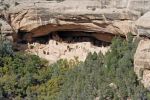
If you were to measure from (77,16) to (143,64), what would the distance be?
484 centimetres

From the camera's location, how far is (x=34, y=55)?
33.5m

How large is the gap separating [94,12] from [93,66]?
8.03 feet

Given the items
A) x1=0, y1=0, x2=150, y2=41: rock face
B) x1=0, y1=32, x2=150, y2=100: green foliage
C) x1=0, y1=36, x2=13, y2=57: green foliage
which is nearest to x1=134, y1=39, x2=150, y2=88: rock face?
x1=0, y1=32, x2=150, y2=100: green foliage

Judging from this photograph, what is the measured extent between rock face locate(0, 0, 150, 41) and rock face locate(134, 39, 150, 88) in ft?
4.09

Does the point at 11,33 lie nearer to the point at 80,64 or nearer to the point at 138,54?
the point at 80,64

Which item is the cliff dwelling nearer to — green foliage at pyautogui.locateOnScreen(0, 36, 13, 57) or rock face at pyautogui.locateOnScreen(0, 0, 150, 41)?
rock face at pyautogui.locateOnScreen(0, 0, 150, 41)

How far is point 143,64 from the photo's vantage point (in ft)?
94.0

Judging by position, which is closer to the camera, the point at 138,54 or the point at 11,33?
the point at 138,54

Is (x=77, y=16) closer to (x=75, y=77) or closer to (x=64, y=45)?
(x=64, y=45)

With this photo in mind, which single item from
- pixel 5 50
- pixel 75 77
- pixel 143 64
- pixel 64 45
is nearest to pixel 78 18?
pixel 64 45

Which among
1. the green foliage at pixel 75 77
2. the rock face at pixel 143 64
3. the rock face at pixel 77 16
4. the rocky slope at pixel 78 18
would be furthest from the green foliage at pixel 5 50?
the rock face at pixel 143 64

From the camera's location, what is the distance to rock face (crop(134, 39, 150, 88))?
93.7 ft

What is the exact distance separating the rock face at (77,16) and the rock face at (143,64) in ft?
4.09

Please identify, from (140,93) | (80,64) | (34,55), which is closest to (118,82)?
(140,93)
